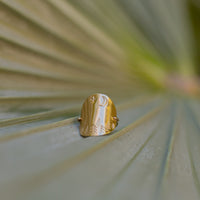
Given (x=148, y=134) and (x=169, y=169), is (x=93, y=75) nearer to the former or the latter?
(x=148, y=134)

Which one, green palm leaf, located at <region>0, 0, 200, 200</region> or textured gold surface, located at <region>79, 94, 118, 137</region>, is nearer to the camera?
green palm leaf, located at <region>0, 0, 200, 200</region>

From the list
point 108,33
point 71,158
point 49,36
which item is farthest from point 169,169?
point 108,33

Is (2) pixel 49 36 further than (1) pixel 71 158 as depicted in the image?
Yes

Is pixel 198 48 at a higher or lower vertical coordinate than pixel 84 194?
higher

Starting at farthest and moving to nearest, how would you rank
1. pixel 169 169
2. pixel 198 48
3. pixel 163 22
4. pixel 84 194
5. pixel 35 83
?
pixel 198 48 → pixel 163 22 → pixel 35 83 → pixel 169 169 → pixel 84 194

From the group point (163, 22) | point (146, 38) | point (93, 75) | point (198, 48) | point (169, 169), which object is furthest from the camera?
point (198, 48)

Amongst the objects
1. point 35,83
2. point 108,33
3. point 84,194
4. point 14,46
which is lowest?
point 84,194

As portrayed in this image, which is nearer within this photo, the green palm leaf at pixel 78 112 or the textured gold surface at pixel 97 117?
the green palm leaf at pixel 78 112

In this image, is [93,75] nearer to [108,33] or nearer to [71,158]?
[108,33]
